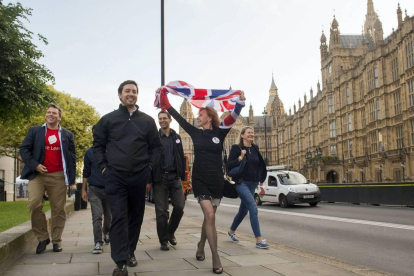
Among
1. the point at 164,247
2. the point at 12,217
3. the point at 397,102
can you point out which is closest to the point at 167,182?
the point at 164,247

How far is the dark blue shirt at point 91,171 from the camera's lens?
6.86 meters

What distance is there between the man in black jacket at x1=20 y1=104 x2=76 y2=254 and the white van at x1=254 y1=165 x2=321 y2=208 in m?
12.4

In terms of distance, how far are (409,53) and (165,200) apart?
3492 cm

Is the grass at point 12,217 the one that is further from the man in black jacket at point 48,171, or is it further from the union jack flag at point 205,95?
the union jack flag at point 205,95

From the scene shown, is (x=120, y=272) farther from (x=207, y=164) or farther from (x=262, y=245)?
(x=262, y=245)

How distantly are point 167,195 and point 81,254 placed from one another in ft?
5.17

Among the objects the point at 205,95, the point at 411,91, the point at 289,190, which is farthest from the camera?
the point at 411,91

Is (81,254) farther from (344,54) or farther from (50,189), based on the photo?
(344,54)

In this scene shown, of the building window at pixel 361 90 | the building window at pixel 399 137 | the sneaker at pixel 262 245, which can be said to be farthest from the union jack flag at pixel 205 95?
the building window at pixel 361 90

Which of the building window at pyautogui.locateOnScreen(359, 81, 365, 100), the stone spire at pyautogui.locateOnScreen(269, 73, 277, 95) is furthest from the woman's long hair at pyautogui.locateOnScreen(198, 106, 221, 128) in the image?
the stone spire at pyautogui.locateOnScreen(269, 73, 277, 95)

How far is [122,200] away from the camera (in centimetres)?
460

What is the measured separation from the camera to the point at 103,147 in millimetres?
4828

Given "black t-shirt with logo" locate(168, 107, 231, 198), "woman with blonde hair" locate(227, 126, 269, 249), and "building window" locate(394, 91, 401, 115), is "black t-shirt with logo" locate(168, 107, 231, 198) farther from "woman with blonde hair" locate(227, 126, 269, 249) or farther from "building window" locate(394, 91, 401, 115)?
"building window" locate(394, 91, 401, 115)

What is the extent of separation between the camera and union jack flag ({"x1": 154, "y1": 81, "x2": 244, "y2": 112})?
21.3 ft
